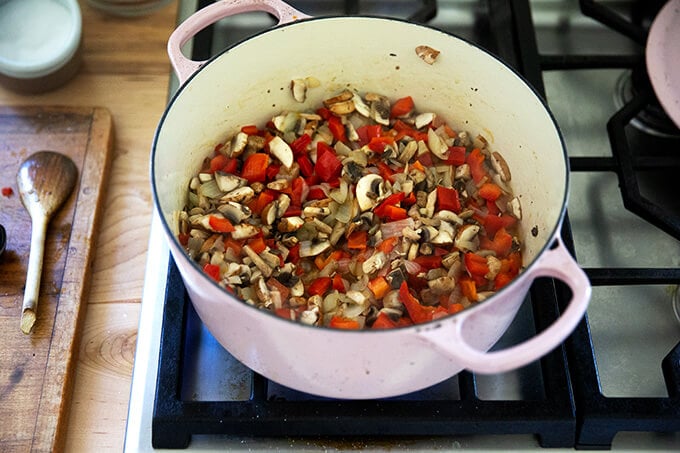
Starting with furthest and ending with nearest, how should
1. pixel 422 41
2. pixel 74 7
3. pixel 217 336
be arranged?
1. pixel 74 7
2. pixel 422 41
3. pixel 217 336

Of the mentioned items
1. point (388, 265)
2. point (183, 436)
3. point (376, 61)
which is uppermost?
point (376, 61)

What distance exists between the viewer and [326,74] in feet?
3.71

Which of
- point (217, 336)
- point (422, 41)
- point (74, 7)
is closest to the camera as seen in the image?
point (217, 336)

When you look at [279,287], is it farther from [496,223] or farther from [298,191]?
[496,223]

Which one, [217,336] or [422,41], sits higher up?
[422,41]

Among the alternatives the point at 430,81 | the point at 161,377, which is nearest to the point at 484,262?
the point at 430,81

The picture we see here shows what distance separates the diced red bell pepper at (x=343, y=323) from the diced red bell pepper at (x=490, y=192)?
263mm

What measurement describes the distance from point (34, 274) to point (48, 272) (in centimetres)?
3

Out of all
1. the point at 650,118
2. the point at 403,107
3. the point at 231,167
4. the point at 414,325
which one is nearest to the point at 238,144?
the point at 231,167

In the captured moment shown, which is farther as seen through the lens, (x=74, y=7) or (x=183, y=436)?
(x=74, y=7)

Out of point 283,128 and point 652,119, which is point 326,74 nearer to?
point 283,128

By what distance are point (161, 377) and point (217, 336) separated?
8 cm

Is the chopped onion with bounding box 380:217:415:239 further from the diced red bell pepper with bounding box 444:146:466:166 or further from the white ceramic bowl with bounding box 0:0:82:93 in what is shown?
the white ceramic bowl with bounding box 0:0:82:93

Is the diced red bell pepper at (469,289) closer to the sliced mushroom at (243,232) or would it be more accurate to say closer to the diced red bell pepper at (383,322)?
the diced red bell pepper at (383,322)
